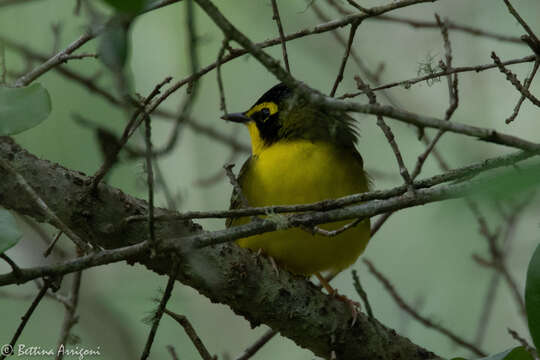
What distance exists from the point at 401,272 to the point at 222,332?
2.15 meters

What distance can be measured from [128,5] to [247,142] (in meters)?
6.75

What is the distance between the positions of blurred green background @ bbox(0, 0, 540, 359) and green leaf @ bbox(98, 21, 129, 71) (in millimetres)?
5219

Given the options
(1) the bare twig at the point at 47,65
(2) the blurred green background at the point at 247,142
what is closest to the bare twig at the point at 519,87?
(1) the bare twig at the point at 47,65

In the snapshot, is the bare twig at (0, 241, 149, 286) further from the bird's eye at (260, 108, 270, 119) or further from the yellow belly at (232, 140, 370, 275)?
the bird's eye at (260, 108, 270, 119)

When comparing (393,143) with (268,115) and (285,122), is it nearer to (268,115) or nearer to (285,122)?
(285,122)

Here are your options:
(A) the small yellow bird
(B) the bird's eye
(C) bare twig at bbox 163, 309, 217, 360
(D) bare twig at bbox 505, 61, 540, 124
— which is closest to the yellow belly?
(A) the small yellow bird

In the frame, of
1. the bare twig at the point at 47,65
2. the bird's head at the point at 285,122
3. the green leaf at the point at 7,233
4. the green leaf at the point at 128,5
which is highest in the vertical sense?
the bird's head at the point at 285,122

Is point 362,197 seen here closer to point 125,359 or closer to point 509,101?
point 125,359

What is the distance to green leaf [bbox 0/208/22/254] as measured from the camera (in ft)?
7.83

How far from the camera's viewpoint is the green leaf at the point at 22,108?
2.58 metres

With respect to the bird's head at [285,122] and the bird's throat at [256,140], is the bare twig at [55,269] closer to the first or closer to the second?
the bird's head at [285,122]

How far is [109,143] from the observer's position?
2.10 m

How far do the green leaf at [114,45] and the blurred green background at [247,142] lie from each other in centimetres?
522

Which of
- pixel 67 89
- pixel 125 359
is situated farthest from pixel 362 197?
pixel 67 89
